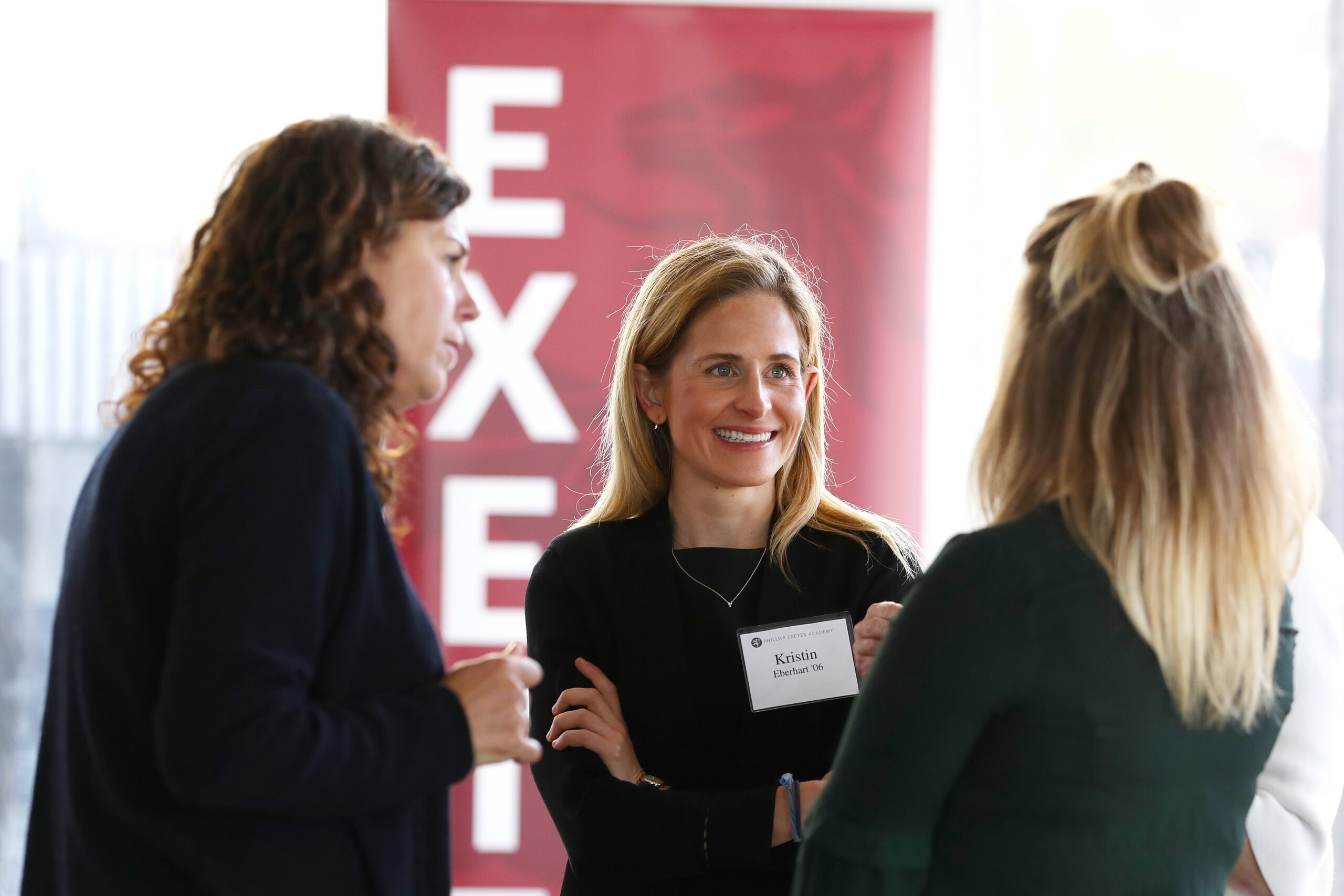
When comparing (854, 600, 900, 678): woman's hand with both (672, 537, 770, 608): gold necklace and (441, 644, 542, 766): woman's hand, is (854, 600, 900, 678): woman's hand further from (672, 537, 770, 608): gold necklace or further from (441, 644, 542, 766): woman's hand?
(441, 644, 542, 766): woman's hand

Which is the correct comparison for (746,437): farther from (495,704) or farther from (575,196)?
(575,196)

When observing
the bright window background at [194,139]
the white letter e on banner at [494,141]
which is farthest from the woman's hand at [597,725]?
the bright window background at [194,139]

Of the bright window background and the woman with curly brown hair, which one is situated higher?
the bright window background

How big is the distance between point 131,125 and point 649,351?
2.28 meters

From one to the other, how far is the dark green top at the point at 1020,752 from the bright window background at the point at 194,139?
8.57ft

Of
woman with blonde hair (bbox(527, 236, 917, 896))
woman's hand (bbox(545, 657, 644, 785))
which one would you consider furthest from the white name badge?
woman's hand (bbox(545, 657, 644, 785))

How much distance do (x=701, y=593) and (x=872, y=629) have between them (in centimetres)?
32

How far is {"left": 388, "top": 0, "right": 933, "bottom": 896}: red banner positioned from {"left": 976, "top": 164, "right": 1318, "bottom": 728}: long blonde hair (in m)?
2.50

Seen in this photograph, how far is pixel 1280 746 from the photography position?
1.48 metres

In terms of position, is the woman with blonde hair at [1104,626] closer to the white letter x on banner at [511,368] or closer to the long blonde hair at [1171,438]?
the long blonde hair at [1171,438]

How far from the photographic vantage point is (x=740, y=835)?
1696 millimetres

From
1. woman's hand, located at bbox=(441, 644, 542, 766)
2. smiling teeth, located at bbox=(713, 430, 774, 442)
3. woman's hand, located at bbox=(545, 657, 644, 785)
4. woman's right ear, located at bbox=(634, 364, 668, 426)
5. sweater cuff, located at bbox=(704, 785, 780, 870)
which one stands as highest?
woman's right ear, located at bbox=(634, 364, 668, 426)

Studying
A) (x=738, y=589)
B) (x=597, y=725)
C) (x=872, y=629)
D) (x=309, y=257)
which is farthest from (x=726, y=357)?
(x=309, y=257)

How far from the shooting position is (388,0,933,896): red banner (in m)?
3.51
